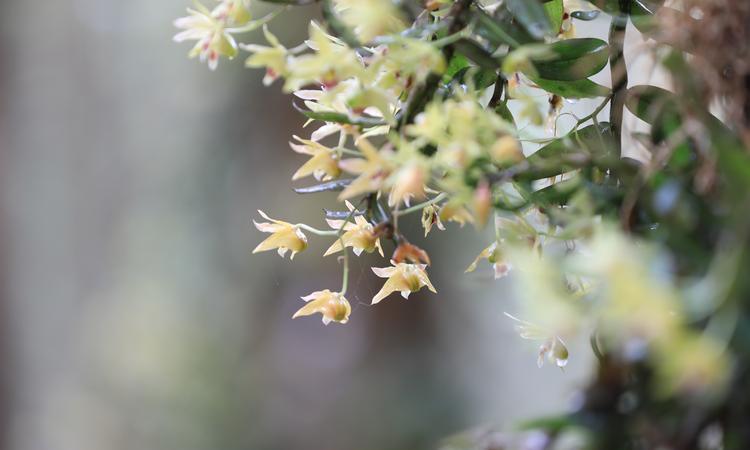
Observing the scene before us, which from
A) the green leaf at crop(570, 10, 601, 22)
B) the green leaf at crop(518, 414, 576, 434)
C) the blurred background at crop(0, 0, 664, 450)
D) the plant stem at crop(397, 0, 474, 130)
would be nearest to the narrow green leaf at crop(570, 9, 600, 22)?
the green leaf at crop(570, 10, 601, 22)

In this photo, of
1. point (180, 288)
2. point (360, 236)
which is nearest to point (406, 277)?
point (360, 236)

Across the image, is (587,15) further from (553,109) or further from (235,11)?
(235,11)

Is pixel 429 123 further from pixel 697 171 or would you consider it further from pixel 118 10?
pixel 118 10

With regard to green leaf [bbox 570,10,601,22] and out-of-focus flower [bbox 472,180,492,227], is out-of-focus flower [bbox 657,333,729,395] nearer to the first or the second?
out-of-focus flower [bbox 472,180,492,227]

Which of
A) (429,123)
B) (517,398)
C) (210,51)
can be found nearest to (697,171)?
(429,123)

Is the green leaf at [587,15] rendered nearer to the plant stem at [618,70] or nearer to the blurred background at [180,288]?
the plant stem at [618,70]

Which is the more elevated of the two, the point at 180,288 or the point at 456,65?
the point at 456,65
